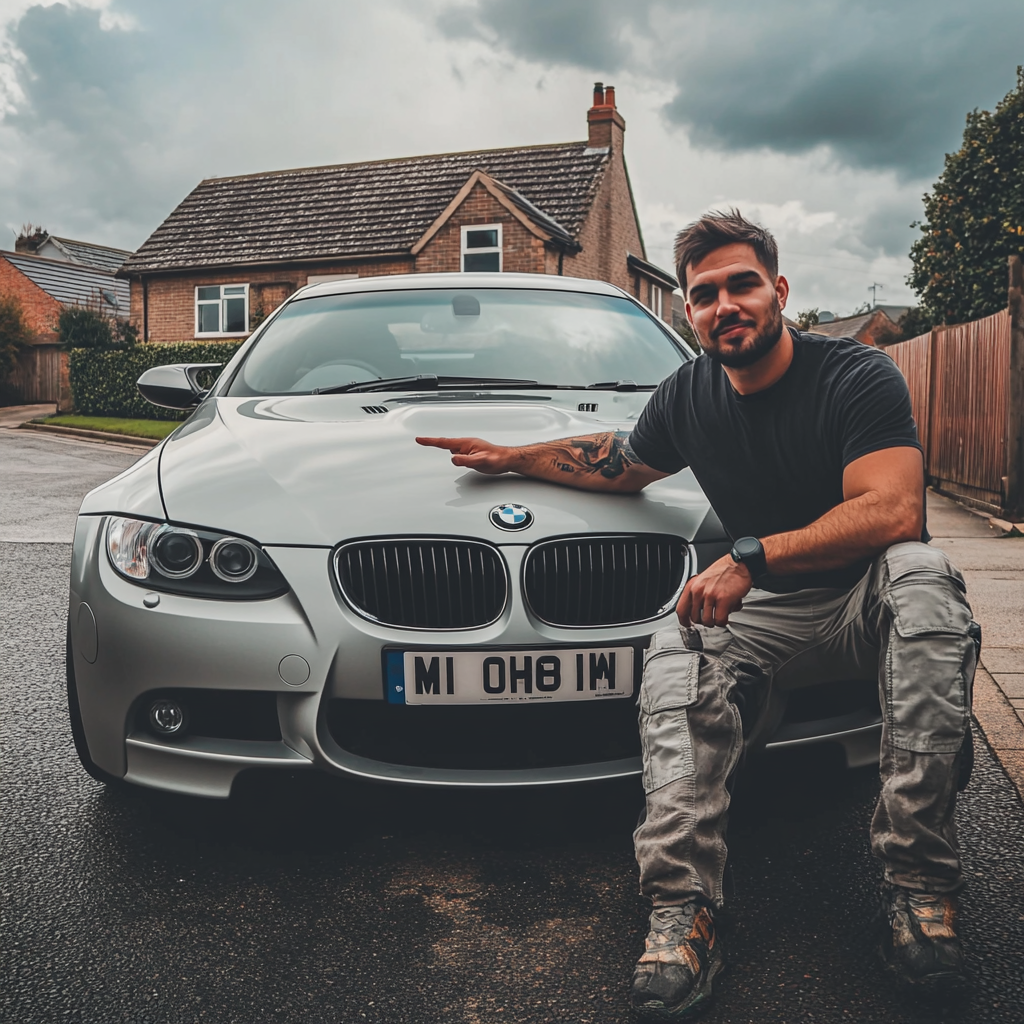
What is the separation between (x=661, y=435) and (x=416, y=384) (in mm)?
1098

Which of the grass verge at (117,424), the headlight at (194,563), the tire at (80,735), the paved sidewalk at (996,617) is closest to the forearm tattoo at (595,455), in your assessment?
the headlight at (194,563)

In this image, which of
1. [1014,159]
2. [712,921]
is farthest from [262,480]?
[1014,159]

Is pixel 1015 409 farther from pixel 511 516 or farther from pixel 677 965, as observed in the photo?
pixel 677 965

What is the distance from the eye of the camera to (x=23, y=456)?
15.8m

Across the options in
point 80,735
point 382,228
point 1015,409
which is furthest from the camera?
point 382,228

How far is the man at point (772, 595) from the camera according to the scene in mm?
2111

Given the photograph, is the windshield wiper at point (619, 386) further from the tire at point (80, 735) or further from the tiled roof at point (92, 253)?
the tiled roof at point (92, 253)

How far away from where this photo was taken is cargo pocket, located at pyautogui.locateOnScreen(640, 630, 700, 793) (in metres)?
2.19

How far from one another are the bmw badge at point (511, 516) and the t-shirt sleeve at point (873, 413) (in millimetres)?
738

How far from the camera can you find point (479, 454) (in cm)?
277

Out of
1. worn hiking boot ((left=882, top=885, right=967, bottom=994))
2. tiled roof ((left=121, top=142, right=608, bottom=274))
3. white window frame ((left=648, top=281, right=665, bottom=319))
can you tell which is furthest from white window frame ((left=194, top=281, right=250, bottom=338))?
worn hiking boot ((left=882, top=885, right=967, bottom=994))

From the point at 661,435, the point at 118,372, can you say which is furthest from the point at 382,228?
the point at 661,435

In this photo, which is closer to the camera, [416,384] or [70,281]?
[416,384]

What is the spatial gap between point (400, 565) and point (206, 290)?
28.1 meters
